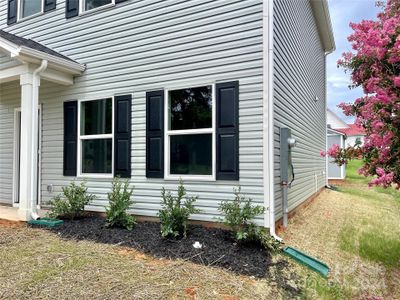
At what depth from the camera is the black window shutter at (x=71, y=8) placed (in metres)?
6.98

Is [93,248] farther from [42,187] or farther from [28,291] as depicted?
[42,187]

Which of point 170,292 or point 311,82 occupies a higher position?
point 311,82

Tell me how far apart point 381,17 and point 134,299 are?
5072 mm

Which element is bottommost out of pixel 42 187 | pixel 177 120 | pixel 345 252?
pixel 345 252

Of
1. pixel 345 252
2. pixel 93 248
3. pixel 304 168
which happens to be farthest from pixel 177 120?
pixel 304 168

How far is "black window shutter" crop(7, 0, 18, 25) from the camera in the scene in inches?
320

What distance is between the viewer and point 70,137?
673 cm

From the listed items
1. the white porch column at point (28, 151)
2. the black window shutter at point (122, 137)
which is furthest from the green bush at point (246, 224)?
the white porch column at point (28, 151)

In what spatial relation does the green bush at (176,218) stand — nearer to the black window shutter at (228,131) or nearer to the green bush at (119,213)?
the black window shutter at (228,131)

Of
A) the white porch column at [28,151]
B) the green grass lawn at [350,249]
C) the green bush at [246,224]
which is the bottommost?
the green grass lawn at [350,249]

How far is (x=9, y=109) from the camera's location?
784cm

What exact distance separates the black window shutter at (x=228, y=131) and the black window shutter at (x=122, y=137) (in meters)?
1.80

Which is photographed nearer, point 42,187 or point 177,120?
point 177,120

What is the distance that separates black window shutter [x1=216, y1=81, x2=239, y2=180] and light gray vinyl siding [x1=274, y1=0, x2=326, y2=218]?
0.65 meters
